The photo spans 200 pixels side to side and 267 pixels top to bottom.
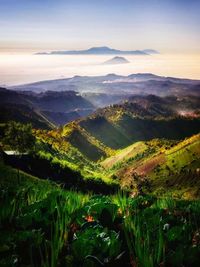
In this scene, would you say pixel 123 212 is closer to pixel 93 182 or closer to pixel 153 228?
pixel 153 228

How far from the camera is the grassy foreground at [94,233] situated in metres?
6.27

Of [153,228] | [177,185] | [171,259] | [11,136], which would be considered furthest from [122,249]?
[177,185]

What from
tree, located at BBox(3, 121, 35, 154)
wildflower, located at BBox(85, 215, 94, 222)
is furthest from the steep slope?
wildflower, located at BBox(85, 215, 94, 222)

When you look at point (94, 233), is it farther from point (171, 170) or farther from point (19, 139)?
point (171, 170)

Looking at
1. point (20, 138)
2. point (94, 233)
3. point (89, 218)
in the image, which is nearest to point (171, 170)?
point (20, 138)

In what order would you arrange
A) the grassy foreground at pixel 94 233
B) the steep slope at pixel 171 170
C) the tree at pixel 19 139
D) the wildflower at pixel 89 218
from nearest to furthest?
the grassy foreground at pixel 94 233, the wildflower at pixel 89 218, the tree at pixel 19 139, the steep slope at pixel 171 170

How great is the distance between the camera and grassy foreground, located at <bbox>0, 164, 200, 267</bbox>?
6273 millimetres

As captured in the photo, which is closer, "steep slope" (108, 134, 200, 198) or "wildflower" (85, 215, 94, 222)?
"wildflower" (85, 215, 94, 222)

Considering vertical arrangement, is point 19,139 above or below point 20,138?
below

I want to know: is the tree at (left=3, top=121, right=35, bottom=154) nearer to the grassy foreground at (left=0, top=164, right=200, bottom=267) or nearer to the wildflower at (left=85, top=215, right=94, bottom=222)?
the grassy foreground at (left=0, top=164, right=200, bottom=267)

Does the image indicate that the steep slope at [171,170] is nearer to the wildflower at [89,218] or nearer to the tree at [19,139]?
the tree at [19,139]

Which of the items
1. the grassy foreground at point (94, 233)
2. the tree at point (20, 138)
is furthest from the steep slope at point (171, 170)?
the grassy foreground at point (94, 233)

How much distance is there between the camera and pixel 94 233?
267 inches

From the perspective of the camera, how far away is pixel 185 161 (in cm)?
14300
